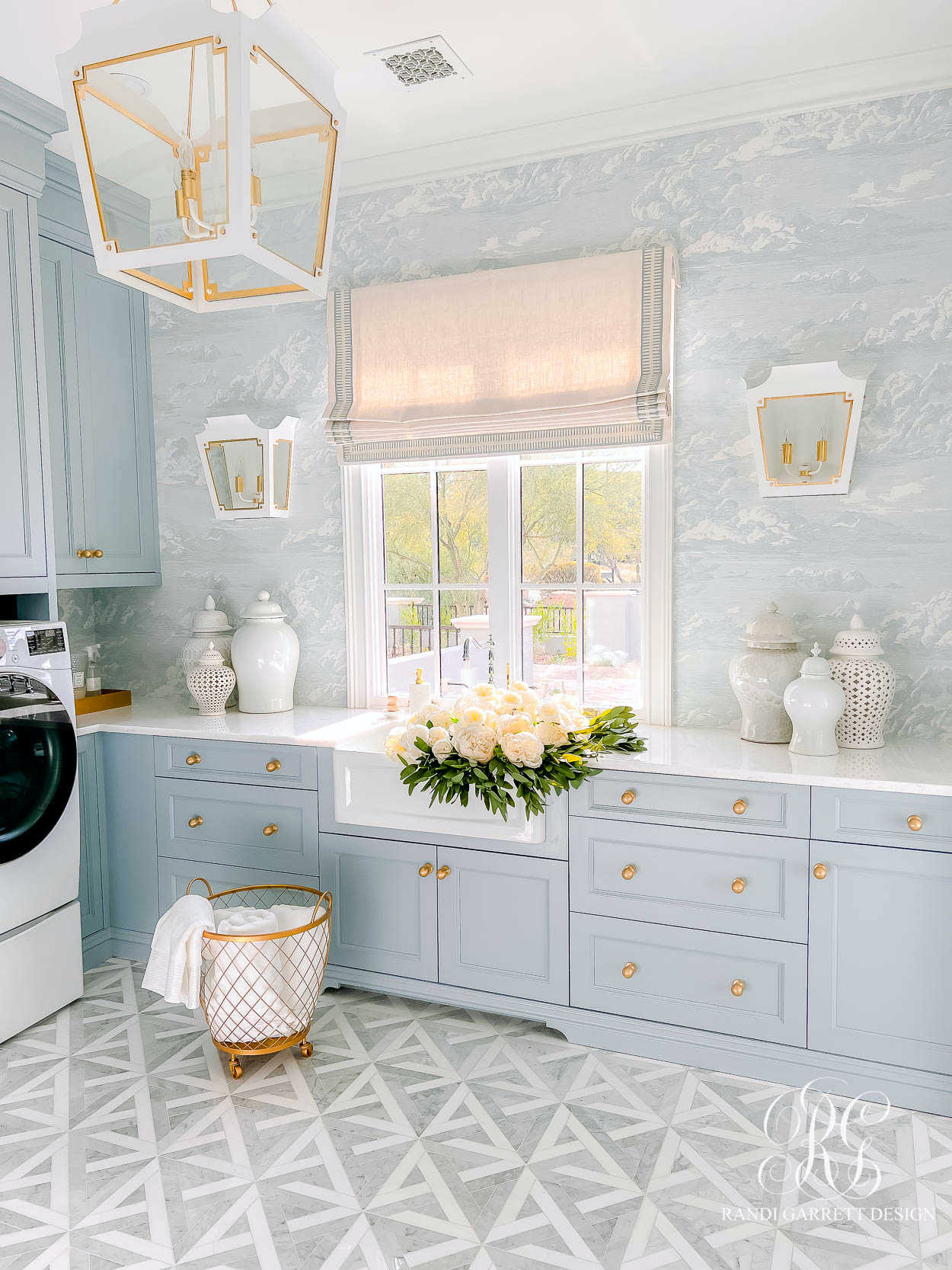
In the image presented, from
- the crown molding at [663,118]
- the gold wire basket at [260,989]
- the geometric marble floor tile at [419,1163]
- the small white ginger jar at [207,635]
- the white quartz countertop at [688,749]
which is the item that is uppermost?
the crown molding at [663,118]

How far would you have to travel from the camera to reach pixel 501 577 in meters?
3.15

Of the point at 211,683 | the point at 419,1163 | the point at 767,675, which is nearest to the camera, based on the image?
the point at 419,1163

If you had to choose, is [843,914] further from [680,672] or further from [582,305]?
[582,305]

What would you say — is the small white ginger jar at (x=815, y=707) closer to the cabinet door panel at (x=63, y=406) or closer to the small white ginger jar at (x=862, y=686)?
the small white ginger jar at (x=862, y=686)

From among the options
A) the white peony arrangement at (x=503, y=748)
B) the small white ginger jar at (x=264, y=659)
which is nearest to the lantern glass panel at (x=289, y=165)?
the white peony arrangement at (x=503, y=748)

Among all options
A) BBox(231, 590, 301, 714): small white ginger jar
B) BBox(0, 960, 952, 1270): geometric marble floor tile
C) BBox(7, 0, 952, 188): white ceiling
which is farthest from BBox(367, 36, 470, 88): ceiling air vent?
BBox(0, 960, 952, 1270): geometric marble floor tile

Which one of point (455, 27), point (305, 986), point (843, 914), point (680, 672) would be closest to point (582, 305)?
point (455, 27)

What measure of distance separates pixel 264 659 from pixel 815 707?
6.01 feet

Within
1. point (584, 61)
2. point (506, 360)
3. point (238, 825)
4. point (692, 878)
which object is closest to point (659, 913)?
point (692, 878)

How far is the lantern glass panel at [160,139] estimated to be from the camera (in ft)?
4.11

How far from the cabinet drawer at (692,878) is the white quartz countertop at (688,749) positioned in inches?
6.6

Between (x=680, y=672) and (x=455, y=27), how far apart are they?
187cm

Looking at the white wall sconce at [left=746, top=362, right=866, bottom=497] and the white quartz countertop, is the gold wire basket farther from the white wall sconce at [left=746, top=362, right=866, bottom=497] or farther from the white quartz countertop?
the white wall sconce at [left=746, top=362, right=866, bottom=497]

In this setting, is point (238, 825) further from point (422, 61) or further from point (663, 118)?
point (663, 118)
